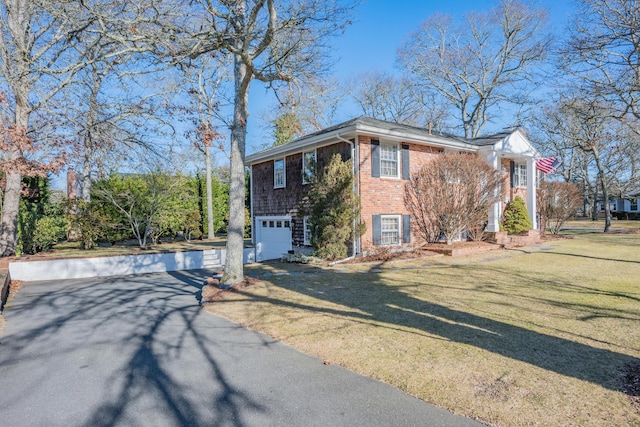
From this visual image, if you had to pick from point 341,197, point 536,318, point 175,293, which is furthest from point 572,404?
point 341,197

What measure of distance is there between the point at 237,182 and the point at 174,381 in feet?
18.4

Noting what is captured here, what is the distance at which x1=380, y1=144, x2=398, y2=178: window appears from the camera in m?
13.0

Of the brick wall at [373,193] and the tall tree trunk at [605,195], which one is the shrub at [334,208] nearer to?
the brick wall at [373,193]

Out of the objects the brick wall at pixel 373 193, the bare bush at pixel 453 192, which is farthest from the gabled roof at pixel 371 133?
the bare bush at pixel 453 192

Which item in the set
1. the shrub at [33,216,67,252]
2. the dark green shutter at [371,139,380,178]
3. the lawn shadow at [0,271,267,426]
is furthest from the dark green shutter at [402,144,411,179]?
the shrub at [33,216,67,252]

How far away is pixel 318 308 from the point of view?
6.32 meters

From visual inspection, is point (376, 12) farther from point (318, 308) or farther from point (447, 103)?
point (447, 103)

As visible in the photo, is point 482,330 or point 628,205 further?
point 628,205

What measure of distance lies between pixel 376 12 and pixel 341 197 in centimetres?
551

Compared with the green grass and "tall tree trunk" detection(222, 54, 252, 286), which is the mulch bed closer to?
"tall tree trunk" detection(222, 54, 252, 286)

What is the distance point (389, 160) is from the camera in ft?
43.2

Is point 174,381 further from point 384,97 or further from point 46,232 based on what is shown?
point 384,97

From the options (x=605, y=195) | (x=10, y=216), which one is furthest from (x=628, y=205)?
(x=10, y=216)

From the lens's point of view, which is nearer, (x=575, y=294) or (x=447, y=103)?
(x=575, y=294)
